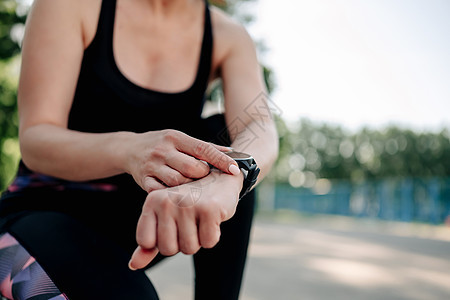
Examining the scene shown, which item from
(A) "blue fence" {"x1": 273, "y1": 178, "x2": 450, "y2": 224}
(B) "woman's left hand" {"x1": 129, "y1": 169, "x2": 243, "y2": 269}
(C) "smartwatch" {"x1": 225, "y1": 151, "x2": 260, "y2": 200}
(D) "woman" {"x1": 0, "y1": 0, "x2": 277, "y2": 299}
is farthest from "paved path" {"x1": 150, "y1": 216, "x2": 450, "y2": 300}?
(A) "blue fence" {"x1": 273, "y1": 178, "x2": 450, "y2": 224}

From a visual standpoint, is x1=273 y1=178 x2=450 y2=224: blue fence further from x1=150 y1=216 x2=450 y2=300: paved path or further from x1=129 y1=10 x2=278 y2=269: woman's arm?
x1=129 y1=10 x2=278 y2=269: woman's arm

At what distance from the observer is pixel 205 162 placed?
0.66 metres

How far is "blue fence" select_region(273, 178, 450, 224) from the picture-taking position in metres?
12.7

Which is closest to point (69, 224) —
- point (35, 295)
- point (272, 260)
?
point (35, 295)

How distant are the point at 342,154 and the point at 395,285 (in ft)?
119

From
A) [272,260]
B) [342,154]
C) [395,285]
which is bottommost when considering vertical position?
[342,154]

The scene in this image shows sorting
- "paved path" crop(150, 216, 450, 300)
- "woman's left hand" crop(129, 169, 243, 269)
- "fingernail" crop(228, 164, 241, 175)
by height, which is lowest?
"paved path" crop(150, 216, 450, 300)

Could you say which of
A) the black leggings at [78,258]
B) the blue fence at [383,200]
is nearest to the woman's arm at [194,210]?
the black leggings at [78,258]

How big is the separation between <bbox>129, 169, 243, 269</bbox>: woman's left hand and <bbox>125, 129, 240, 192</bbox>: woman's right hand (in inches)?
2.2

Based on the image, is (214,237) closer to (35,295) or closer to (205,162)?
(205,162)

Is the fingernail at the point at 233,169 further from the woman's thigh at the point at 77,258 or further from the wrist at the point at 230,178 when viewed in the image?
the woman's thigh at the point at 77,258

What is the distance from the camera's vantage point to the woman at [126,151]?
62 cm

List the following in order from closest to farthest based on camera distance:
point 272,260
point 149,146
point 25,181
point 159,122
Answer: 1. point 149,146
2. point 25,181
3. point 159,122
4. point 272,260

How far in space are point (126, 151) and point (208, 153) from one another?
0.15 m
